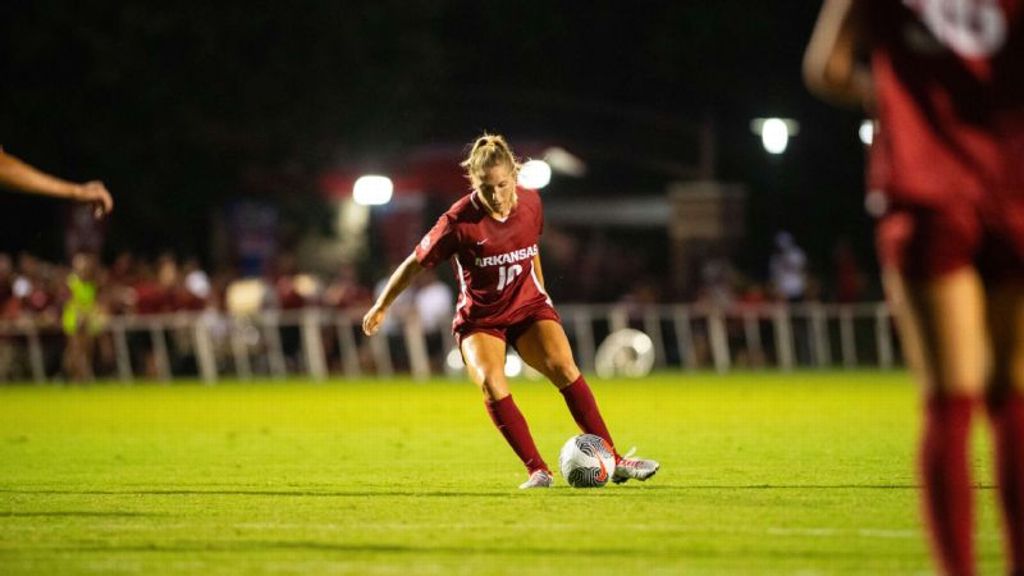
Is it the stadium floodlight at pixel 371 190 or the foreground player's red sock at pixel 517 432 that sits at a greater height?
the stadium floodlight at pixel 371 190

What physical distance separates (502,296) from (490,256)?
0.26m

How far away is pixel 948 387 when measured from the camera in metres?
5.98

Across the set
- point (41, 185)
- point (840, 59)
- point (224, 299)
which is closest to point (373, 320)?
point (41, 185)

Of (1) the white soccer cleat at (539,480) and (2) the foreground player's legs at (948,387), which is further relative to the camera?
(1) the white soccer cleat at (539,480)

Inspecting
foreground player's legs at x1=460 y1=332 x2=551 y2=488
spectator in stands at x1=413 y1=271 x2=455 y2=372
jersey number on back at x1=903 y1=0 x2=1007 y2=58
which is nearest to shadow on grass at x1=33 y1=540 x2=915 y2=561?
jersey number on back at x1=903 y1=0 x2=1007 y2=58

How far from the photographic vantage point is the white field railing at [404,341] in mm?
33719

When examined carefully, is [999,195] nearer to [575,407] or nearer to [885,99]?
[885,99]

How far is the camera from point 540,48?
5069 cm

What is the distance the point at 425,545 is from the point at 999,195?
332 cm

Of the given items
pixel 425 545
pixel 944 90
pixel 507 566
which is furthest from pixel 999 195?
pixel 425 545

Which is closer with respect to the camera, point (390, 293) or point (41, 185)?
point (41, 185)

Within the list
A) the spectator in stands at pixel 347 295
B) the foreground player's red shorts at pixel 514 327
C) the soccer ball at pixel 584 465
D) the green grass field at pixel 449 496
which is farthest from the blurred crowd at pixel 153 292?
the soccer ball at pixel 584 465

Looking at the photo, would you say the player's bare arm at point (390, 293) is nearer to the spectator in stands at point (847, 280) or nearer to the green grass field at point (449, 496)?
the green grass field at point (449, 496)

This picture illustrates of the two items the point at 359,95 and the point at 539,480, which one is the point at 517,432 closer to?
the point at 539,480
